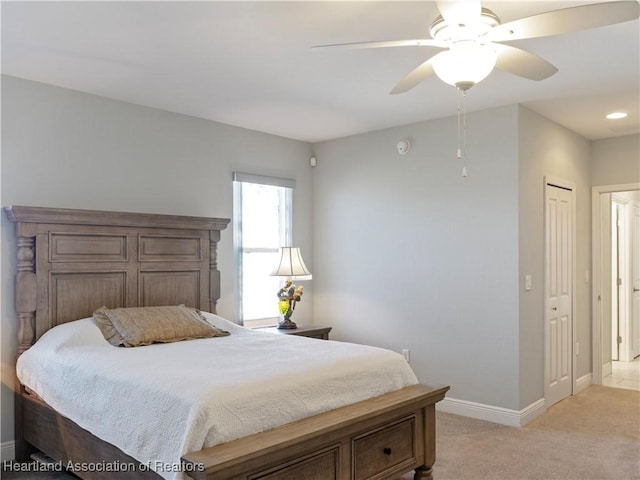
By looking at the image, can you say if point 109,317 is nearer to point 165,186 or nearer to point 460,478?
point 165,186

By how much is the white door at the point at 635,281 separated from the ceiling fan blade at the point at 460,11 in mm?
5777

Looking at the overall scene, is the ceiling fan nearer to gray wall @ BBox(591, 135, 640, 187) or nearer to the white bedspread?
the white bedspread

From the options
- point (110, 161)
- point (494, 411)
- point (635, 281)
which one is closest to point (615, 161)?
point (635, 281)

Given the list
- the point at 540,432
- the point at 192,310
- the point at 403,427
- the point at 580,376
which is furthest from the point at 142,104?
the point at 580,376

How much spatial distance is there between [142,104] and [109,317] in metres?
→ 1.66

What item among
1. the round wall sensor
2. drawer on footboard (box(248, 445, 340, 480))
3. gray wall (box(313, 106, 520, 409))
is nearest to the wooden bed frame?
drawer on footboard (box(248, 445, 340, 480))

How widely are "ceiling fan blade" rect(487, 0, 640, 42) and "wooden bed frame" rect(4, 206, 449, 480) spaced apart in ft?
5.84

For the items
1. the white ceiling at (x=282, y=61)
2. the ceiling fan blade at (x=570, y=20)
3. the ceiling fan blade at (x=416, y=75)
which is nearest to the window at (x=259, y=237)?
the white ceiling at (x=282, y=61)

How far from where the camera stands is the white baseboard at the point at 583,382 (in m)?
4.99

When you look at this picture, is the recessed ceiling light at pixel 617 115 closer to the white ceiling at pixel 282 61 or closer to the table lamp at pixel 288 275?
the white ceiling at pixel 282 61

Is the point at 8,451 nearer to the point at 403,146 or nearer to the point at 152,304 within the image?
the point at 152,304

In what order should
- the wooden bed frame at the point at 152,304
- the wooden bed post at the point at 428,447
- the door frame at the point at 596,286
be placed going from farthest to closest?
the door frame at the point at 596,286 < the wooden bed post at the point at 428,447 < the wooden bed frame at the point at 152,304

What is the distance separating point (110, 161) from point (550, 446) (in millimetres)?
3670

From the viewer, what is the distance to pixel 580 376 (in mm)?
5105
